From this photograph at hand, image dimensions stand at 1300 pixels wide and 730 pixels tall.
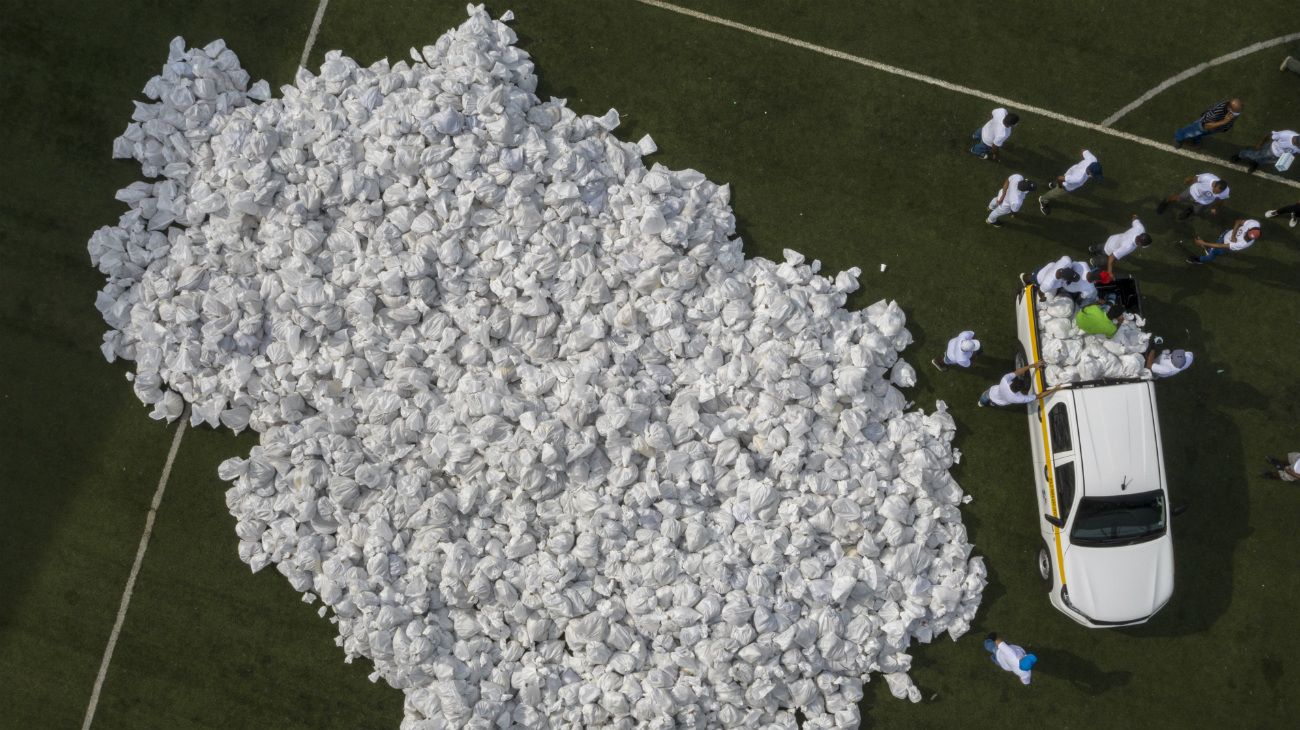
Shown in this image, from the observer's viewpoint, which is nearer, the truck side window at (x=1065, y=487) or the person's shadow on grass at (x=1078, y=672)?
the truck side window at (x=1065, y=487)

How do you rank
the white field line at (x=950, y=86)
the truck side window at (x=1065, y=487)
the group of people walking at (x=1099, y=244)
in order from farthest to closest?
the white field line at (x=950, y=86) → the group of people walking at (x=1099, y=244) → the truck side window at (x=1065, y=487)

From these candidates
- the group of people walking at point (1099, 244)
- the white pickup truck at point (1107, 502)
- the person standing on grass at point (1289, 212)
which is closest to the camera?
the white pickup truck at point (1107, 502)

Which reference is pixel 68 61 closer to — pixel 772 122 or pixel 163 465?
pixel 163 465

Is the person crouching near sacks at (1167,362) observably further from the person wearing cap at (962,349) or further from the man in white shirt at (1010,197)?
the man in white shirt at (1010,197)

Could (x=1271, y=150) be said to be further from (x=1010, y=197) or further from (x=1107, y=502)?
(x=1107, y=502)

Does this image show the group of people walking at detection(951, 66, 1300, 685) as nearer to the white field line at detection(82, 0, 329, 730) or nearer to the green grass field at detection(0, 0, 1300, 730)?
the green grass field at detection(0, 0, 1300, 730)

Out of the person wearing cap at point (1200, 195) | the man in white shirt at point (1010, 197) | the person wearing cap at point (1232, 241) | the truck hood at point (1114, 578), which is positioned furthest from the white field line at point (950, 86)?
the truck hood at point (1114, 578)

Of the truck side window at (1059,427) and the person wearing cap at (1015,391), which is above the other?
the person wearing cap at (1015,391)
